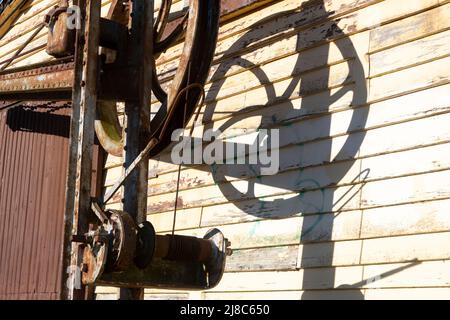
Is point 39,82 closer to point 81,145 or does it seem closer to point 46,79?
point 46,79

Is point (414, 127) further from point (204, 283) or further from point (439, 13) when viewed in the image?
point (204, 283)

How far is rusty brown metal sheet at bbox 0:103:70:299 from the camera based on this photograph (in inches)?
331

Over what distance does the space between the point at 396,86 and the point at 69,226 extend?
2.33 m

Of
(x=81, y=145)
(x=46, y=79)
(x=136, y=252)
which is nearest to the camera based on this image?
(x=136, y=252)

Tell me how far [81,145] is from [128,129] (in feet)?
1.51

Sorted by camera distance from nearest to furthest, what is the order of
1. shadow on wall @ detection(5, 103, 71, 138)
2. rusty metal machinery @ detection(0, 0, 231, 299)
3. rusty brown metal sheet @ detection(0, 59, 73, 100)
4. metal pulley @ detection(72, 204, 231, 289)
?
metal pulley @ detection(72, 204, 231, 289)
rusty metal machinery @ detection(0, 0, 231, 299)
rusty brown metal sheet @ detection(0, 59, 73, 100)
shadow on wall @ detection(5, 103, 71, 138)

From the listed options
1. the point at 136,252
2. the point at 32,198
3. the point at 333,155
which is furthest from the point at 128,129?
the point at 32,198

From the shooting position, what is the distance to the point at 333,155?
5.41m

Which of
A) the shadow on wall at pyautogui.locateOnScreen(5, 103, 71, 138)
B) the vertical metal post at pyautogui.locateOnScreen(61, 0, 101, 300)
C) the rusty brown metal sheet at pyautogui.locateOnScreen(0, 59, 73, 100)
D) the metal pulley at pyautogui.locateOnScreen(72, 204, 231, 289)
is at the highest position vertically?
the shadow on wall at pyautogui.locateOnScreen(5, 103, 71, 138)

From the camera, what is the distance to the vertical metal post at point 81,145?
15.9 ft

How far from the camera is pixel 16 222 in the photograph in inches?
359

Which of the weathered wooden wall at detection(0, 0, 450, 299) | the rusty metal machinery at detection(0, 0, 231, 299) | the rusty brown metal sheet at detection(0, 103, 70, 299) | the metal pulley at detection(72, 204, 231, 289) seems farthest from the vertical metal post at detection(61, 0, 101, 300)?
the rusty brown metal sheet at detection(0, 103, 70, 299)

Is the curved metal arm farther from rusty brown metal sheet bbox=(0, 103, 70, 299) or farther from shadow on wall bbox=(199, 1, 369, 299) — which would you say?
rusty brown metal sheet bbox=(0, 103, 70, 299)

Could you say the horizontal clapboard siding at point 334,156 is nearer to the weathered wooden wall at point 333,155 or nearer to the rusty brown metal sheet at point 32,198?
the weathered wooden wall at point 333,155
